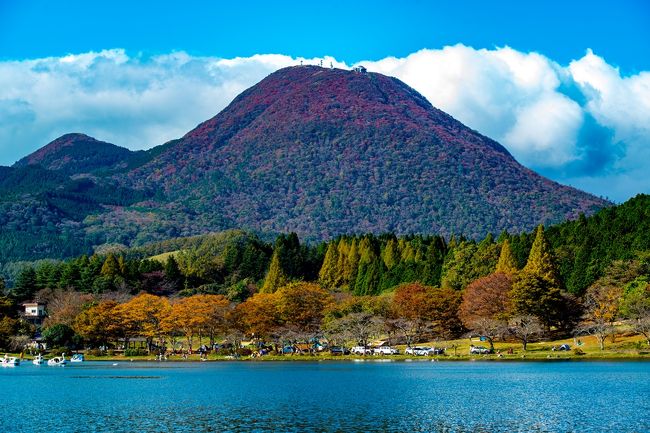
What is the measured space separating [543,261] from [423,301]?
17343 mm

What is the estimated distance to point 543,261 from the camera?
395 ft

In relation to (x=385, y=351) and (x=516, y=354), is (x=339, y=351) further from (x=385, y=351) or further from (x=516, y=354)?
(x=516, y=354)

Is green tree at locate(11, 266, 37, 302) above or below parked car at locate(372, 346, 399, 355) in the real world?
above

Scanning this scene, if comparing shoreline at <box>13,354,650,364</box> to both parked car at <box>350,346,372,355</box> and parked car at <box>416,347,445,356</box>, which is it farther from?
parked car at <box>350,346,372,355</box>

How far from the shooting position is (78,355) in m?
121

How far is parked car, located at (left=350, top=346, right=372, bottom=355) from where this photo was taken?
4663 inches

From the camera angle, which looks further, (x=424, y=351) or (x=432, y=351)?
(x=424, y=351)

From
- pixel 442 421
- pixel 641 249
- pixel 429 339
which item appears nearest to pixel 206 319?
pixel 429 339

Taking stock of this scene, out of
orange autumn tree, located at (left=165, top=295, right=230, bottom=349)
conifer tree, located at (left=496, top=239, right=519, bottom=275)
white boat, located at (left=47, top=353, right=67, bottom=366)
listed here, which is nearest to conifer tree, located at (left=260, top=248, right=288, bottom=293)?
orange autumn tree, located at (left=165, top=295, right=230, bottom=349)

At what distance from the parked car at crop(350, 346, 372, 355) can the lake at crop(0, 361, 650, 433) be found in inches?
925

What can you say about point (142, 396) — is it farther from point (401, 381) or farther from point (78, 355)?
point (78, 355)

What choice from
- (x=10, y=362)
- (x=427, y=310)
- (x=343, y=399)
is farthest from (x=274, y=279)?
(x=343, y=399)

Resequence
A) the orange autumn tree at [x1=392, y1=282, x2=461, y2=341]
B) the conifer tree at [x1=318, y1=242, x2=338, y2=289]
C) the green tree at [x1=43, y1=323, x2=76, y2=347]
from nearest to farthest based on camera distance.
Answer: the orange autumn tree at [x1=392, y1=282, x2=461, y2=341] < the green tree at [x1=43, y1=323, x2=76, y2=347] < the conifer tree at [x1=318, y1=242, x2=338, y2=289]

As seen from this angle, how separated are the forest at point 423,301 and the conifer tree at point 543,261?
16 centimetres
